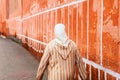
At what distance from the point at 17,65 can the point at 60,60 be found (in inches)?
283

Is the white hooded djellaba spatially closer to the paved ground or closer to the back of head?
the back of head

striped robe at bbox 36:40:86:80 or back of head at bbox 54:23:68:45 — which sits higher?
back of head at bbox 54:23:68:45

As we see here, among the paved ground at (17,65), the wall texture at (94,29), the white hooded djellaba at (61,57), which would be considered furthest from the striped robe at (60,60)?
the paved ground at (17,65)

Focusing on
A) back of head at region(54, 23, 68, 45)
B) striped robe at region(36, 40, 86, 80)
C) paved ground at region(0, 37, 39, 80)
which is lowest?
paved ground at region(0, 37, 39, 80)

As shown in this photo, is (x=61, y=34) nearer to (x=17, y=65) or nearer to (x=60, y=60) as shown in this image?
(x=60, y=60)

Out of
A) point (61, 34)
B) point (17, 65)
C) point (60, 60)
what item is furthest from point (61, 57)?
point (17, 65)

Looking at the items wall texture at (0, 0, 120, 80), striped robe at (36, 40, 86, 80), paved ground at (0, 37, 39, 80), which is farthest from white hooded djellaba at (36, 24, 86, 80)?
paved ground at (0, 37, 39, 80)

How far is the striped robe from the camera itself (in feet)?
17.1

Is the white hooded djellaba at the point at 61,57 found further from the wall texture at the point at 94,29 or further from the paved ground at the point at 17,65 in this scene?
the paved ground at the point at 17,65

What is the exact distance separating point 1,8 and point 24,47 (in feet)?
32.5

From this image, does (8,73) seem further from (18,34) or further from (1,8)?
(1,8)

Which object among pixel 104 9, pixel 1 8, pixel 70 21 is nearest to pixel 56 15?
pixel 70 21

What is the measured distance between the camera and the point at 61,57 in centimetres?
522

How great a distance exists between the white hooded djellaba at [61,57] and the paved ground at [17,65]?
16.3ft
